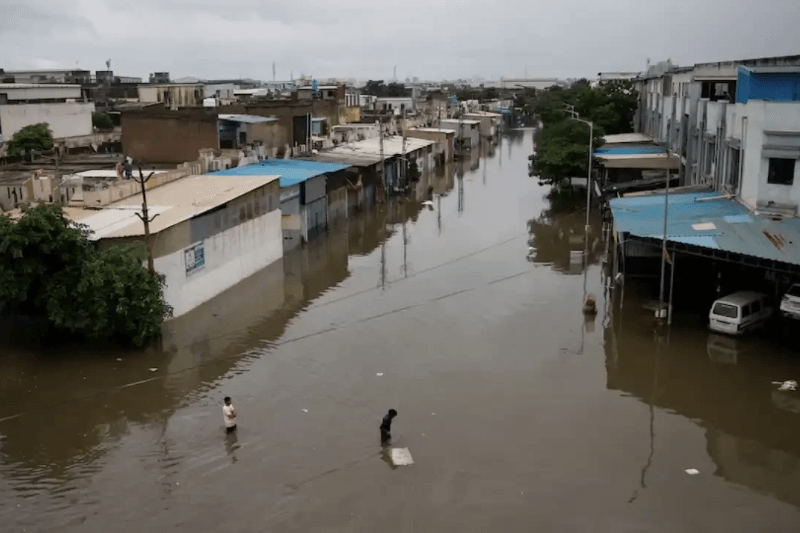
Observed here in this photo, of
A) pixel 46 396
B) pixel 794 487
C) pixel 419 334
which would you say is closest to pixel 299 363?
pixel 419 334

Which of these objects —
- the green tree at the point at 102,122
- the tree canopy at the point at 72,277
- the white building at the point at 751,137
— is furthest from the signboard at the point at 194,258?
the green tree at the point at 102,122

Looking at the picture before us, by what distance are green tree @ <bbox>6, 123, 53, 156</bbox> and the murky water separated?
23646 mm

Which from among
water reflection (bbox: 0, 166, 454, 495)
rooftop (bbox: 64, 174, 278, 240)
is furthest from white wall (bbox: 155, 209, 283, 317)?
rooftop (bbox: 64, 174, 278, 240)

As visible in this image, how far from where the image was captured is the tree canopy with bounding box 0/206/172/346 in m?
17.1

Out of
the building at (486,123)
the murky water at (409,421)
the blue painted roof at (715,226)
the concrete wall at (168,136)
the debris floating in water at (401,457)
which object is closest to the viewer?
the murky water at (409,421)

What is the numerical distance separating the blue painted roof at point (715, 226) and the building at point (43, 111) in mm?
36914

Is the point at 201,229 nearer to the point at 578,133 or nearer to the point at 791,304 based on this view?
the point at 791,304

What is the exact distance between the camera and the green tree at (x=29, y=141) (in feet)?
136

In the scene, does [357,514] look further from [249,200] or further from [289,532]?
[249,200]

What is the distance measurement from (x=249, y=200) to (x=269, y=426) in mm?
12112

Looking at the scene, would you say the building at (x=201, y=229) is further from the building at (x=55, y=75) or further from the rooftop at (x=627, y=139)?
the building at (x=55, y=75)

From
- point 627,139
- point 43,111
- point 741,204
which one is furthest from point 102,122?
point 741,204

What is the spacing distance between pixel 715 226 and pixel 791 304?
3.43m

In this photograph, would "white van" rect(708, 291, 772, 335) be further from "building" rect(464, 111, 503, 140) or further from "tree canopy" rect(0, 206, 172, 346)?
"building" rect(464, 111, 503, 140)
